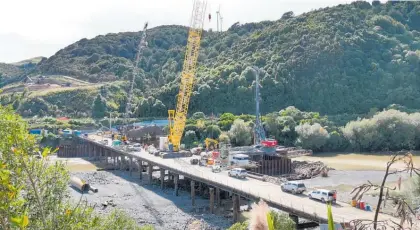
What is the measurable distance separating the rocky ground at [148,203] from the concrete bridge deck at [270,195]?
87.3 inches

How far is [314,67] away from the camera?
93250 mm

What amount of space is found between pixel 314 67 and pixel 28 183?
87.5m

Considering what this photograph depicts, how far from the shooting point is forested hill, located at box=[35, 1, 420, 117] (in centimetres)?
8700

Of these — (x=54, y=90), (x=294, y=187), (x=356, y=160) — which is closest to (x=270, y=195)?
(x=294, y=187)

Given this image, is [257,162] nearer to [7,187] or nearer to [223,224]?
[223,224]

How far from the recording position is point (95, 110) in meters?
97.2

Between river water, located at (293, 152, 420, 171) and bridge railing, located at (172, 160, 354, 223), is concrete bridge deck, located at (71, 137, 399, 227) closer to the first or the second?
bridge railing, located at (172, 160, 354, 223)

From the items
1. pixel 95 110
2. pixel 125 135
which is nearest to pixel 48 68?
pixel 95 110

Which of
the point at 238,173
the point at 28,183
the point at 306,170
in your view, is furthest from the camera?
the point at 306,170

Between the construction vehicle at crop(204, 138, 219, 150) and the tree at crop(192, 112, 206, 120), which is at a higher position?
the tree at crop(192, 112, 206, 120)

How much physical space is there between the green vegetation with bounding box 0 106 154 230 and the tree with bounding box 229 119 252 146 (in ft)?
182

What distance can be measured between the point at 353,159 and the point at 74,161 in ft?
113

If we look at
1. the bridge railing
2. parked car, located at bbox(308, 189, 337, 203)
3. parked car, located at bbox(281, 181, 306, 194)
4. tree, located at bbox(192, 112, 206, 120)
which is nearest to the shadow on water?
tree, located at bbox(192, 112, 206, 120)

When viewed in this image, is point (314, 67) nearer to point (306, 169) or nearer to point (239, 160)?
point (306, 169)
